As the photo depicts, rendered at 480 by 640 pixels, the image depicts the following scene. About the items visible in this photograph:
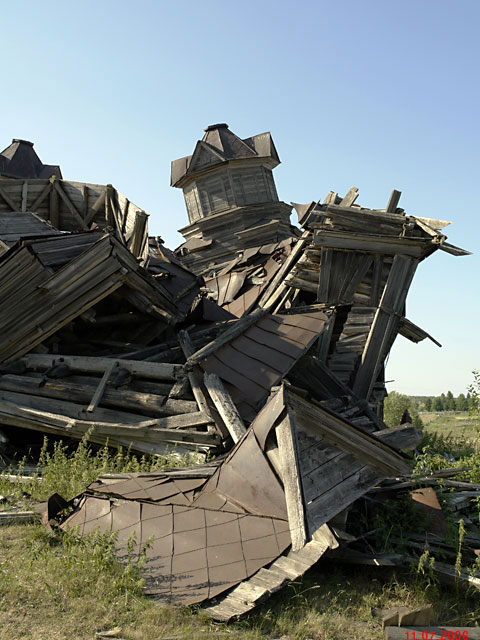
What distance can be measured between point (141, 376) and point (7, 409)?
2.40m

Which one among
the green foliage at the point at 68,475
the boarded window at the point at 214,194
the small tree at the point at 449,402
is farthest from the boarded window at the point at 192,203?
the small tree at the point at 449,402

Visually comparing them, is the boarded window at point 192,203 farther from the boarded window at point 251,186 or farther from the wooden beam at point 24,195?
the wooden beam at point 24,195

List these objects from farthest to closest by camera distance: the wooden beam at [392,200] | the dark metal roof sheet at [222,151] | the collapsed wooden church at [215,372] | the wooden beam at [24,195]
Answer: the dark metal roof sheet at [222,151]
the wooden beam at [24,195]
the wooden beam at [392,200]
the collapsed wooden church at [215,372]

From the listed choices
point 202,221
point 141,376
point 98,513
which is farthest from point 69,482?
point 202,221

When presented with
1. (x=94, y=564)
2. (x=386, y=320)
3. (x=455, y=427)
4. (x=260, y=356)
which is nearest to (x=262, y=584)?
(x=94, y=564)

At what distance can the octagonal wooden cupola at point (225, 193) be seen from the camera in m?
23.7

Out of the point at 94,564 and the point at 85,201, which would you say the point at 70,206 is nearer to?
the point at 85,201

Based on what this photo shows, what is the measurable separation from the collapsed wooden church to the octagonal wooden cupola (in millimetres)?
6487

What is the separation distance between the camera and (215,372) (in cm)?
828

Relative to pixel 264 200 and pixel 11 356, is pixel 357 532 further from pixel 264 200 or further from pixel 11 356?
pixel 264 200

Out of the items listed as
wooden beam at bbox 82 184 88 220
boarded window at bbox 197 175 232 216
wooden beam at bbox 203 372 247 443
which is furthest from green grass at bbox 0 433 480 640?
boarded window at bbox 197 175 232 216

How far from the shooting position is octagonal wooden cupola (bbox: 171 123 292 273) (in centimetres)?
2366

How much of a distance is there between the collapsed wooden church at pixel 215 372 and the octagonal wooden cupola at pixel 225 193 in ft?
21.3

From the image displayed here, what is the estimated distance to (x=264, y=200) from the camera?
79.8ft
